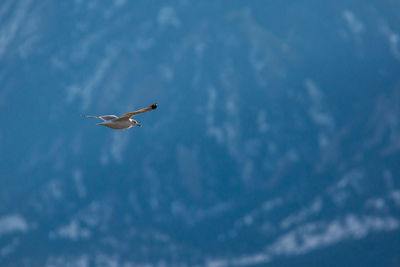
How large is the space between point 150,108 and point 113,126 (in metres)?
6.98

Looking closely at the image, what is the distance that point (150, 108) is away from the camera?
3250cm

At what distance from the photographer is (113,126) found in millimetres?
38719

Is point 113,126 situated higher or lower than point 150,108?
higher

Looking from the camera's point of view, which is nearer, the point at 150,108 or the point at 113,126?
the point at 150,108
